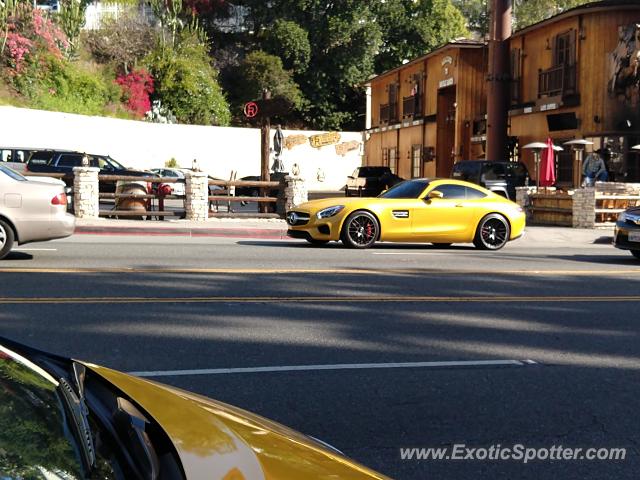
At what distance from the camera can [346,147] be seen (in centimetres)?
5503

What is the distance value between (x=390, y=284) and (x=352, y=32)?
4714 cm

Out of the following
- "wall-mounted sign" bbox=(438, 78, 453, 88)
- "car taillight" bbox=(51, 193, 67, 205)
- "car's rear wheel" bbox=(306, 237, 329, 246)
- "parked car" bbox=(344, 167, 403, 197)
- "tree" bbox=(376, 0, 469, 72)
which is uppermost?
"tree" bbox=(376, 0, 469, 72)

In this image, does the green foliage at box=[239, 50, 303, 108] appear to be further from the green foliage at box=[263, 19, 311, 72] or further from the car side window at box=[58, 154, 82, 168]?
the car side window at box=[58, 154, 82, 168]

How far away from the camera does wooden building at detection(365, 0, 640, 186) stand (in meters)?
29.6

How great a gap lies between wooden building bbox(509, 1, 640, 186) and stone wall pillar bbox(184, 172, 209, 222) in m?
14.0

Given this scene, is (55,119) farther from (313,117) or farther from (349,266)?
(349,266)

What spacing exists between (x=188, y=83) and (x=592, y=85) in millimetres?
25407

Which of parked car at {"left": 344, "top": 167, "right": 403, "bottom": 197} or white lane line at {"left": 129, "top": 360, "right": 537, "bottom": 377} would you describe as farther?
parked car at {"left": 344, "top": 167, "right": 403, "bottom": 197}

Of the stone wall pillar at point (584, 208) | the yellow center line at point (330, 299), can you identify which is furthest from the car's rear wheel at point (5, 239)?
the stone wall pillar at point (584, 208)

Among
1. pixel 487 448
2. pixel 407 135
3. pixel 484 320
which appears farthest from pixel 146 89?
pixel 487 448

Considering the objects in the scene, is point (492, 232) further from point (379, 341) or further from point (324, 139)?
point (324, 139)

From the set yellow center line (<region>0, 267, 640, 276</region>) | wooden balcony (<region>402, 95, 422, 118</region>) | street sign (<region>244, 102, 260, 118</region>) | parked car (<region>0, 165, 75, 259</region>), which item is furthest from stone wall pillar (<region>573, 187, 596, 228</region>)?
wooden balcony (<region>402, 95, 422, 118</region>)

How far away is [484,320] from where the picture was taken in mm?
9141

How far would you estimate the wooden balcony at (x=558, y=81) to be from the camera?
31.2 metres
